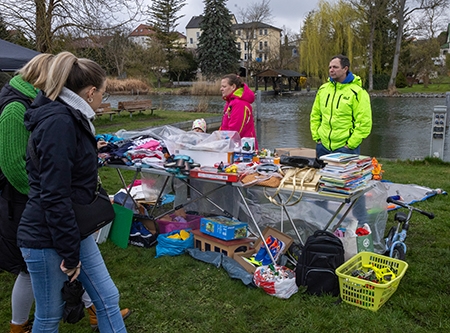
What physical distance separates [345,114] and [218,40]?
1851 inches

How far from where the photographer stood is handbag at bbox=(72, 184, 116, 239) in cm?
204

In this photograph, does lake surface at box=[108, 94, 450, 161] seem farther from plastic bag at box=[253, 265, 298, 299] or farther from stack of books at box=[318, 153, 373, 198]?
plastic bag at box=[253, 265, 298, 299]

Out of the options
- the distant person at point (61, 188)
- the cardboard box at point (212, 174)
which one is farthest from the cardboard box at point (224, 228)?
the distant person at point (61, 188)

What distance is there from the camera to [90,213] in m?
2.09

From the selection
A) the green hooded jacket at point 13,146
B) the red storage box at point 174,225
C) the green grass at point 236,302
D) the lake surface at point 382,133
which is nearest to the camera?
the green hooded jacket at point 13,146

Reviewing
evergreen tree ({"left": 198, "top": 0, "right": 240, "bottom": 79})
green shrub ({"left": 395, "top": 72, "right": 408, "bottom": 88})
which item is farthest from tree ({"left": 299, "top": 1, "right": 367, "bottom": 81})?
evergreen tree ({"left": 198, "top": 0, "right": 240, "bottom": 79})

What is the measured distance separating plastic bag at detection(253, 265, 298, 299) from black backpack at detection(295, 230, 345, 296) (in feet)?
0.36

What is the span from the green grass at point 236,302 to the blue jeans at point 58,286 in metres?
0.98

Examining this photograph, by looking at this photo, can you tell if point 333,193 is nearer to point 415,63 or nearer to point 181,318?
point 181,318

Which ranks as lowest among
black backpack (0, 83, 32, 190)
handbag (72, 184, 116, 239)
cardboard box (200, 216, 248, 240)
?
cardboard box (200, 216, 248, 240)

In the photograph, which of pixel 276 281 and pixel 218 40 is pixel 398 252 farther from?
pixel 218 40

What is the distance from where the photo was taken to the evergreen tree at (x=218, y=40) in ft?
163

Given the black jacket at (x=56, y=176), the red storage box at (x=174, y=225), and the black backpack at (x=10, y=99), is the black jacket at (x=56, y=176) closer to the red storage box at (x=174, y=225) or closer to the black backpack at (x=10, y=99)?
the black backpack at (x=10, y=99)

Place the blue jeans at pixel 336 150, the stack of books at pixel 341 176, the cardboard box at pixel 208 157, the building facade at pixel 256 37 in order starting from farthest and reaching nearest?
the building facade at pixel 256 37 → the blue jeans at pixel 336 150 → the cardboard box at pixel 208 157 → the stack of books at pixel 341 176
